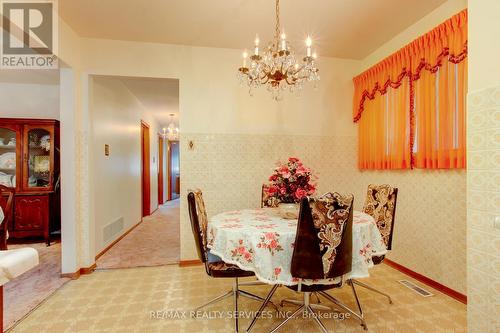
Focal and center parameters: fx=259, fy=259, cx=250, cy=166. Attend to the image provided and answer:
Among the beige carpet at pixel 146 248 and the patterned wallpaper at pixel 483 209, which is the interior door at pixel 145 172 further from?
the patterned wallpaper at pixel 483 209

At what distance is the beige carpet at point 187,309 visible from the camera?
1.92 meters

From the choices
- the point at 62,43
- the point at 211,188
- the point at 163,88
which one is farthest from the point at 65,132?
the point at 163,88

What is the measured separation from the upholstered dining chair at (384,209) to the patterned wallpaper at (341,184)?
0.60m

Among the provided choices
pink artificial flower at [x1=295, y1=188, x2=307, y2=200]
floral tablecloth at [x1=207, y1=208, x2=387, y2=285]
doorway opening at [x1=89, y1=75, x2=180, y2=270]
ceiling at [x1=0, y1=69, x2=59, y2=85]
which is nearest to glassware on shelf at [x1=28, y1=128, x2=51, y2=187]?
ceiling at [x1=0, y1=69, x2=59, y2=85]

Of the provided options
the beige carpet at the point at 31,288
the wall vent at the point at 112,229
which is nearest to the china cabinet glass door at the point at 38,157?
the wall vent at the point at 112,229

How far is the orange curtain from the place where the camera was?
2295 mm

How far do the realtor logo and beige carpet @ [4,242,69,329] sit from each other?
2.29 metres

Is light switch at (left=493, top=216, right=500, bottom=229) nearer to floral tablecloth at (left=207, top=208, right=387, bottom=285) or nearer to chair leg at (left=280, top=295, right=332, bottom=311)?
floral tablecloth at (left=207, top=208, right=387, bottom=285)

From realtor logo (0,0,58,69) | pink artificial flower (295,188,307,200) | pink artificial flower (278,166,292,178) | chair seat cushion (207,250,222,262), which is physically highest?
realtor logo (0,0,58,69)

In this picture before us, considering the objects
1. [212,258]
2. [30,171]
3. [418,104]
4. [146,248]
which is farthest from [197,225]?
[30,171]

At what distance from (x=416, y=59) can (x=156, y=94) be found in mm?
4195

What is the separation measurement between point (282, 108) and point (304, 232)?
229cm

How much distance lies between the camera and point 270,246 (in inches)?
65.9

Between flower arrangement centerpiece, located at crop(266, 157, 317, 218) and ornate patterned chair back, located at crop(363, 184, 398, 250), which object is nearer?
flower arrangement centerpiece, located at crop(266, 157, 317, 218)
